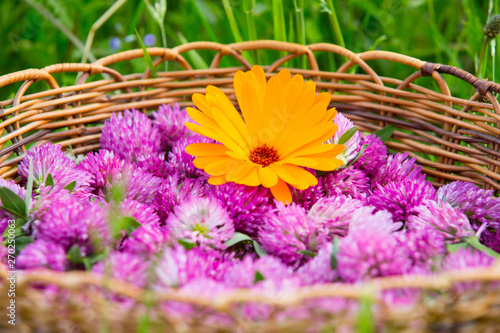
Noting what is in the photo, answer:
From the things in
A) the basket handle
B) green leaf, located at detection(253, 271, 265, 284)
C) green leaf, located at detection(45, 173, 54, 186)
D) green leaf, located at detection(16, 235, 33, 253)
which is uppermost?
the basket handle

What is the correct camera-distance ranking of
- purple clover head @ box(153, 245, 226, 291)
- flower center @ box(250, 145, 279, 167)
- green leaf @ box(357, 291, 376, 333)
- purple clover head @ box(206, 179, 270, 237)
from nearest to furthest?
green leaf @ box(357, 291, 376, 333)
purple clover head @ box(153, 245, 226, 291)
purple clover head @ box(206, 179, 270, 237)
flower center @ box(250, 145, 279, 167)

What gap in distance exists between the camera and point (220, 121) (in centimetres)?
84

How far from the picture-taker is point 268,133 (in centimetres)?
88

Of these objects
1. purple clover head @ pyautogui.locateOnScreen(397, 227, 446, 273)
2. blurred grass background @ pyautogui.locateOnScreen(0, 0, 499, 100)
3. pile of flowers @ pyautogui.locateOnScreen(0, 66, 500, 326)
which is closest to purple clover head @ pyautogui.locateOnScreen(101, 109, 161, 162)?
pile of flowers @ pyautogui.locateOnScreen(0, 66, 500, 326)

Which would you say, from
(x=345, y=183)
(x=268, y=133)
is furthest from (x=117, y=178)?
(x=345, y=183)

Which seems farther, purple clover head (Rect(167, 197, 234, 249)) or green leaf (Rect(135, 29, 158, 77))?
green leaf (Rect(135, 29, 158, 77))

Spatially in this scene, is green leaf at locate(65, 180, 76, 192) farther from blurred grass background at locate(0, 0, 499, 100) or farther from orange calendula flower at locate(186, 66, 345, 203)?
blurred grass background at locate(0, 0, 499, 100)

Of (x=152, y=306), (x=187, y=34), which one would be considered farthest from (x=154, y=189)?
(x=187, y=34)

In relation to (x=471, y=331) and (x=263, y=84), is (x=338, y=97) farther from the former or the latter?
(x=471, y=331)

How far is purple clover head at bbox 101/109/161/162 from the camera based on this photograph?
93 centimetres

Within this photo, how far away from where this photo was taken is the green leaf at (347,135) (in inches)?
33.1

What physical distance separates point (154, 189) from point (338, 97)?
53cm

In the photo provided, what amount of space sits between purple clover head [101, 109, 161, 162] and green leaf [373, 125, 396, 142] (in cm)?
49

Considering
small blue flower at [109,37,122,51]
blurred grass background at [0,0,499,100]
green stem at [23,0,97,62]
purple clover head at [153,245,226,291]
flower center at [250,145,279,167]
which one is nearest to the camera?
purple clover head at [153,245,226,291]
